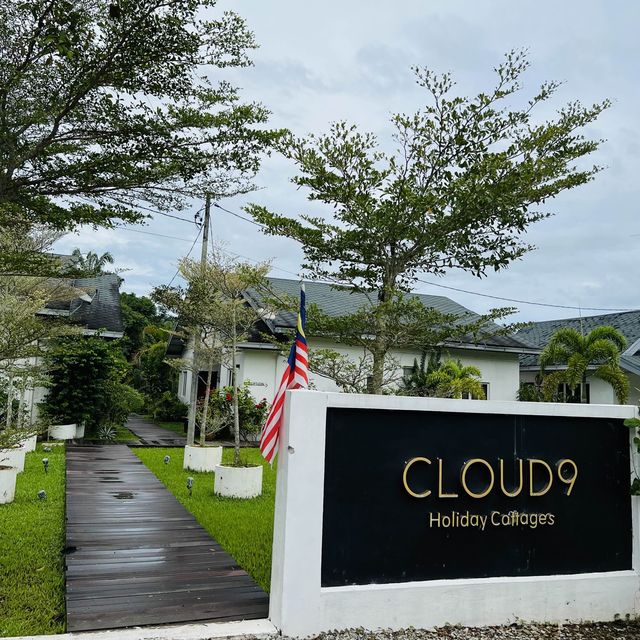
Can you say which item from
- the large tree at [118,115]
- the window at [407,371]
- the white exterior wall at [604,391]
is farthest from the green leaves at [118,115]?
the white exterior wall at [604,391]

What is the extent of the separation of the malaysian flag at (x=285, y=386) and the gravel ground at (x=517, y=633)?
51.1 inches

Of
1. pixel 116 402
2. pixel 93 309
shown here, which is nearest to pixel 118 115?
pixel 116 402

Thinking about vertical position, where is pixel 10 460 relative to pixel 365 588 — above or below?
below

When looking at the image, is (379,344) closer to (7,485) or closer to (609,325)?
(7,485)

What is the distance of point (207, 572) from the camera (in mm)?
4793

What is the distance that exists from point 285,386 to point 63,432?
12.4 metres

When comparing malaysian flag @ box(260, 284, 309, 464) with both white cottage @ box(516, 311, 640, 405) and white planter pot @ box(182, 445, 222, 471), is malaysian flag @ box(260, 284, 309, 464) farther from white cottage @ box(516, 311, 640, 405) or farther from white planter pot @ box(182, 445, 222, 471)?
white cottage @ box(516, 311, 640, 405)

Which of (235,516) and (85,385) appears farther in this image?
(85,385)

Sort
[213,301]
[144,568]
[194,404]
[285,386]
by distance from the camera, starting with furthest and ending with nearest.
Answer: [194,404] < [213,301] < [144,568] < [285,386]

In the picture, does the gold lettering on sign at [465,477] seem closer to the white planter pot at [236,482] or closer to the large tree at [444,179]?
the large tree at [444,179]

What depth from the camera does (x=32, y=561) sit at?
5.16 meters

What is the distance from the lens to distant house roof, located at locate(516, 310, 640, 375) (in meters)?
18.5

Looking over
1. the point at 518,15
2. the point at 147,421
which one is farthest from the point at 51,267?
the point at 147,421

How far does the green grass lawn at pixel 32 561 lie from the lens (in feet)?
12.5
